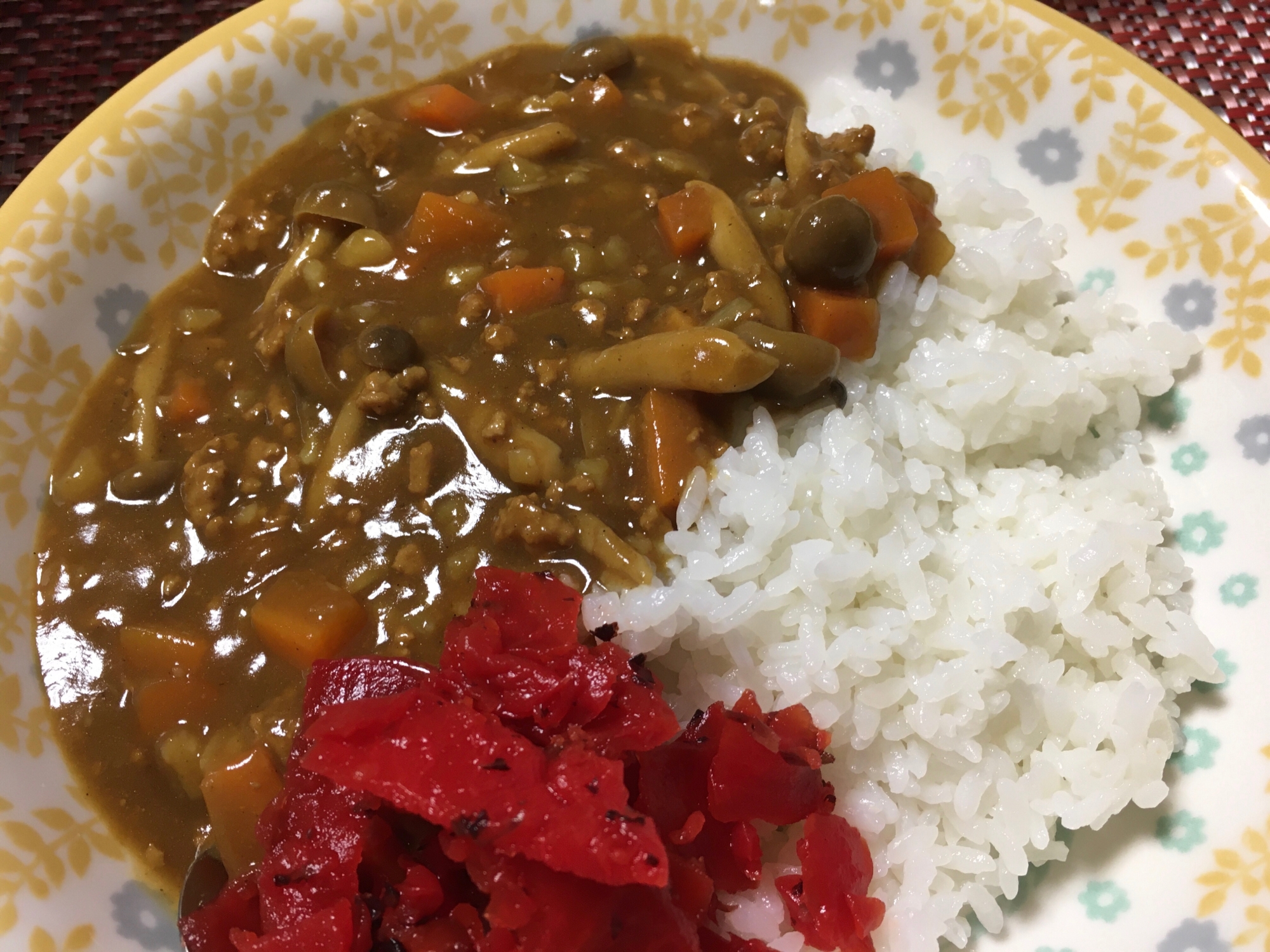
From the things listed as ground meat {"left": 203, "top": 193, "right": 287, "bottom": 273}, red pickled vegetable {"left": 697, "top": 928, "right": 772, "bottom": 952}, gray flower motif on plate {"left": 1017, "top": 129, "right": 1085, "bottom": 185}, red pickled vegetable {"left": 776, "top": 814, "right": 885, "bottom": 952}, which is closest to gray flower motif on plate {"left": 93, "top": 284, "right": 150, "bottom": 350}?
ground meat {"left": 203, "top": 193, "right": 287, "bottom": 273}

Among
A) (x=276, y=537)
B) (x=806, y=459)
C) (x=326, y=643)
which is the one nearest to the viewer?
(x=326, y=643)

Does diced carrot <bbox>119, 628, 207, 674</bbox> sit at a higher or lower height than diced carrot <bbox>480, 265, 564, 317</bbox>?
lower

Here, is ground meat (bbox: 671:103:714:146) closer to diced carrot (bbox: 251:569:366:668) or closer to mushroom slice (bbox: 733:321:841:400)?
mushroom slice (bbox: 733:321:841:400)

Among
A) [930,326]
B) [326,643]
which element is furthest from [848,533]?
[326,643]

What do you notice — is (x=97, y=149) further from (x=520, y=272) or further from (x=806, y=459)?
(x=806, y=459)

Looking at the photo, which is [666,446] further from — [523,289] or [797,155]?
[797,155]
